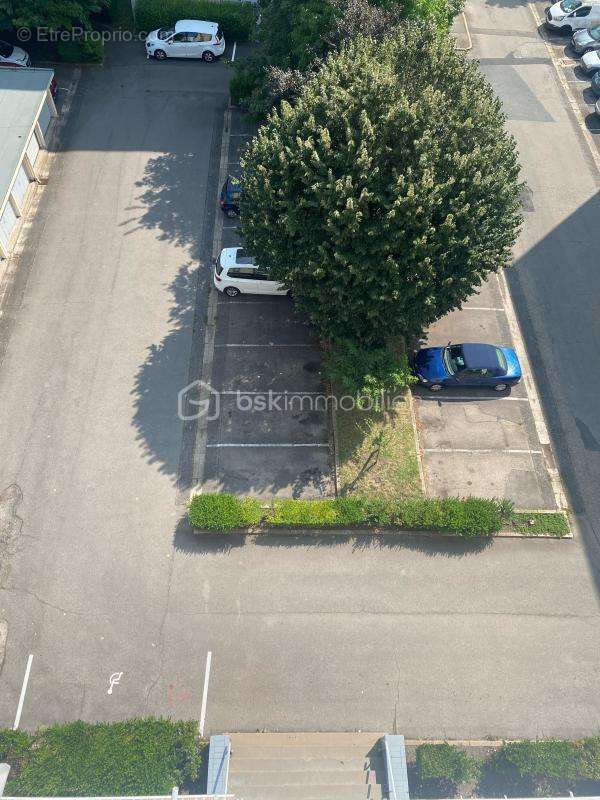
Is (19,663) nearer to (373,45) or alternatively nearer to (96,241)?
(96,241)

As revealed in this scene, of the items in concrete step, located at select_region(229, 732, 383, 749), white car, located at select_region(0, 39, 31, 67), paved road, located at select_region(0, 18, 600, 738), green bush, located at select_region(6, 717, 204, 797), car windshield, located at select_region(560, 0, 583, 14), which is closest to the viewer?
green bush, located at select_region(6, 717, 204, 797)

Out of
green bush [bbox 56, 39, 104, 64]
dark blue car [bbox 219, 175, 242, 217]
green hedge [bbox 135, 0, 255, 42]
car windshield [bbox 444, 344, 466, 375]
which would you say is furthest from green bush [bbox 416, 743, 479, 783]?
green bush [bbox 56, 39, 104, 64]

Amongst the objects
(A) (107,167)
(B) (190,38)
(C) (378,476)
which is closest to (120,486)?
(C) (378,476)

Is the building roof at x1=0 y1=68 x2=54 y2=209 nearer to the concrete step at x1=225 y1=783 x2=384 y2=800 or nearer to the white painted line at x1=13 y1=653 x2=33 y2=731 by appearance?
the white painted line at x1=13 y1=653 x2=33 y2=731

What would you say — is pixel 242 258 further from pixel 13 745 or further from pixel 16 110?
pixel 13 745

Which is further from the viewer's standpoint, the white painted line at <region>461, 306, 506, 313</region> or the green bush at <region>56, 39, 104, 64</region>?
the green bush at <region>56, 39, 104, 64</region>

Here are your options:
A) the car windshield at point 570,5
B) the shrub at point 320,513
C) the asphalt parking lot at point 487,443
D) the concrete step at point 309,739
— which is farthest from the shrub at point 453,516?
the car windshield at point 570,5
